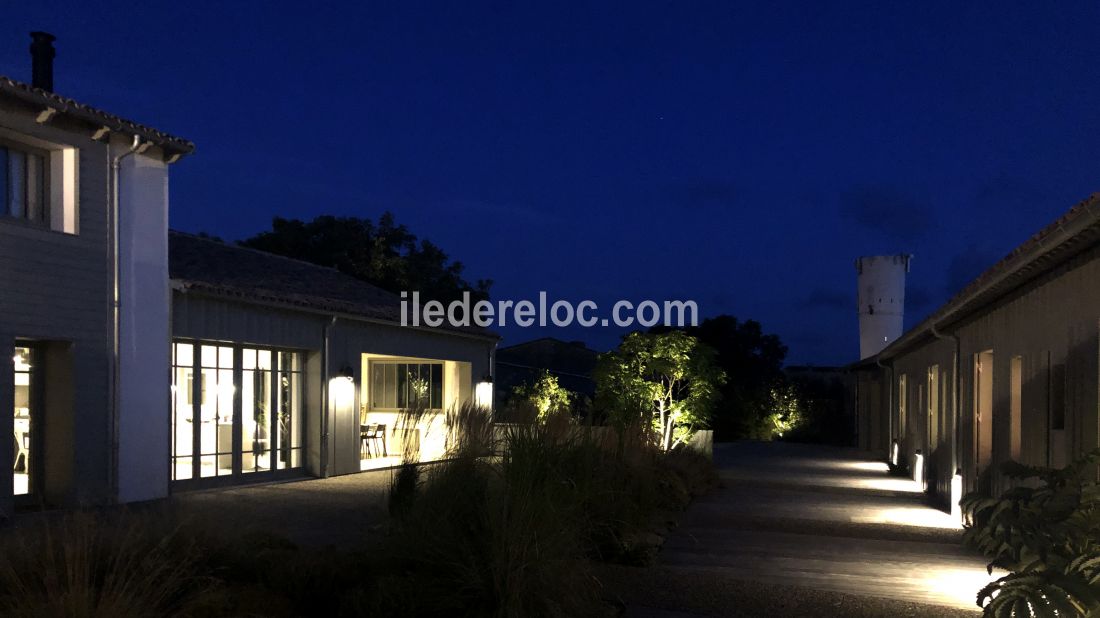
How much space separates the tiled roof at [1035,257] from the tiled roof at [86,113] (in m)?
8.82

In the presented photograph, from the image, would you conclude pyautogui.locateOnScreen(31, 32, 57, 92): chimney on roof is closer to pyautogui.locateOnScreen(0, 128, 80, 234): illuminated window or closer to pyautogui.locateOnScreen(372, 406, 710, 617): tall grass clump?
pyautogui.locateOnScreen(0, 128, 80, 234): illuminated window

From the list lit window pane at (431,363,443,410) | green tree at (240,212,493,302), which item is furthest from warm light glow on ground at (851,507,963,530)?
green tree at (240,212,493,302)

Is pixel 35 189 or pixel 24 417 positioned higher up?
pixel 35 189

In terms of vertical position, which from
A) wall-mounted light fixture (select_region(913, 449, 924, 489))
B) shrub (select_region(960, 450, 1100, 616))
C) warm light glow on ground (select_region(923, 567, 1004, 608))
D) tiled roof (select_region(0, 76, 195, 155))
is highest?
tiled roof (select_region(0, 76, 195, 155))

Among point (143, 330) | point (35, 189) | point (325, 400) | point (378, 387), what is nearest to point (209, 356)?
point (143, 330)

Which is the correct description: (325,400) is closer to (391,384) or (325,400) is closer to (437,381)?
(391,384)

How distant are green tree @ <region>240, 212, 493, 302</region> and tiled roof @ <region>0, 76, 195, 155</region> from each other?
1749 cm

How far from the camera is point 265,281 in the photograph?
48.2 feet

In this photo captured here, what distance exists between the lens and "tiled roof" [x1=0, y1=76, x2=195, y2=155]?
9.52m

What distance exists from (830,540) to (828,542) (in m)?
0.16

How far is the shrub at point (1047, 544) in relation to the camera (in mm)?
4043

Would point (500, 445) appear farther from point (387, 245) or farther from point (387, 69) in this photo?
point (387, 69)

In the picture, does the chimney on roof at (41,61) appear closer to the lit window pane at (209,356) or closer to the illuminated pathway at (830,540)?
the lit window pane at (209,356)

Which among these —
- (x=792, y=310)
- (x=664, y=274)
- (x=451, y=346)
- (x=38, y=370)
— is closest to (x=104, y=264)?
(x=38, y=370)
